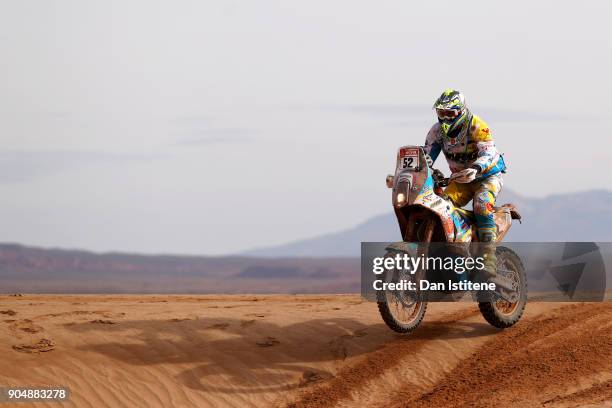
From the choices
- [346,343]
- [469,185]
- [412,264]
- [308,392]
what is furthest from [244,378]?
[469,185]

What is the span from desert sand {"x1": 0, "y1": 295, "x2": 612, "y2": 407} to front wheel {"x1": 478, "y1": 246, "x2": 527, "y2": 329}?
0.21 m

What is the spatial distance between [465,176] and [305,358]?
338 centimetres

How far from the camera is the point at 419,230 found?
1289cm

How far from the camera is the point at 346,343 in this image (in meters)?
13.5

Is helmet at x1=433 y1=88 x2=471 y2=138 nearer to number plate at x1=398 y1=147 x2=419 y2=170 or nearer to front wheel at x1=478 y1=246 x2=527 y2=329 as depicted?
number plate at x1=398 y1=147 x2=419 y2=170

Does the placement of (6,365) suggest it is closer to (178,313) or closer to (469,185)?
(178,313)

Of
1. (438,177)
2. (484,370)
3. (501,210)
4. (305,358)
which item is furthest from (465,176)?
(305,358)

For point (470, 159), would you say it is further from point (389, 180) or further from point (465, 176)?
point (389, 180)

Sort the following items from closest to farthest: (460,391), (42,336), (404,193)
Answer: (460,391), (404,193), (42,336)

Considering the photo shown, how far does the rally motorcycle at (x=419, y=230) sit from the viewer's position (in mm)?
12453

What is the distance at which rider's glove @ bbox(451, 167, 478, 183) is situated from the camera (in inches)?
522

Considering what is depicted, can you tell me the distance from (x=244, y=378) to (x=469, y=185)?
445 cm

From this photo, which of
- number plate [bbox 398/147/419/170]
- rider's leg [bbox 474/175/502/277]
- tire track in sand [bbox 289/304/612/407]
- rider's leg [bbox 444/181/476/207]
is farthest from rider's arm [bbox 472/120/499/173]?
tire track in sand [bbox 289/304/612/407]

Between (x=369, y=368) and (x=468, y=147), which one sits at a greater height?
(x=468, y=147)
